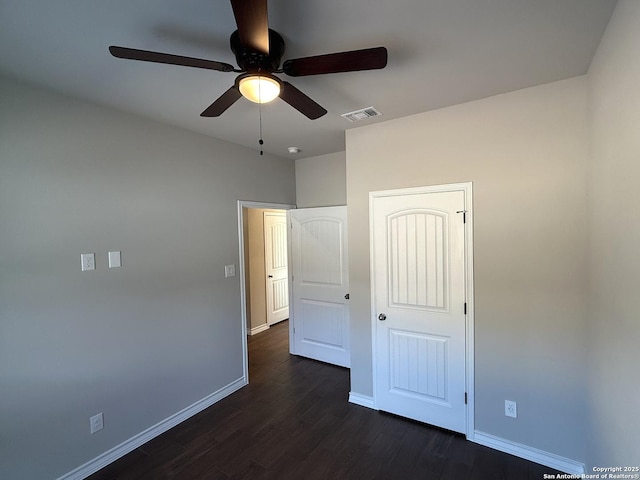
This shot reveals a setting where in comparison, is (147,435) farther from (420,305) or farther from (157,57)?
(157,57)

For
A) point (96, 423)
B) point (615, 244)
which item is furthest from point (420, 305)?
point (96, 423)

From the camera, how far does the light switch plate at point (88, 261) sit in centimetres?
203

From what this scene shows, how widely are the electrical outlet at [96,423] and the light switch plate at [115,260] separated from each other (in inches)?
43.3

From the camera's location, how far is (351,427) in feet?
8.17

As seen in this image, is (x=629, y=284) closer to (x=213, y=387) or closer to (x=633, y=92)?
(x=633, y=92)

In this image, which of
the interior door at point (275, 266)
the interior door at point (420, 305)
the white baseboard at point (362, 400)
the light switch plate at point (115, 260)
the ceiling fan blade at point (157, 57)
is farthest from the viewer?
the interior door at point (275, 266)

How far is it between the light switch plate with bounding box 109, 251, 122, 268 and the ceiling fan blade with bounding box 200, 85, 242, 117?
134 cm

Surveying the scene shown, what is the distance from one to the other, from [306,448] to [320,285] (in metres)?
1.78

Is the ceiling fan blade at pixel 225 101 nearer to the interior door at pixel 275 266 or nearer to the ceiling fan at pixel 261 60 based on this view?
the ceiling fan at pixel 261 60

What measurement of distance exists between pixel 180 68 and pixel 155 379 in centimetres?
243

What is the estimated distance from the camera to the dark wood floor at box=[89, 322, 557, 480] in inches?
79.2

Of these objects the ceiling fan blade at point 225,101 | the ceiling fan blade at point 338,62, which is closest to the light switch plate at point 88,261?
the ceiling fan blade at point 225,101

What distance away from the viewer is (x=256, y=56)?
128 centimetres

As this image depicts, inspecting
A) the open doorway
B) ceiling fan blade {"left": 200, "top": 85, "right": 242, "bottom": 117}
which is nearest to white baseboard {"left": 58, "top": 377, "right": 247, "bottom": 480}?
the open doorway
